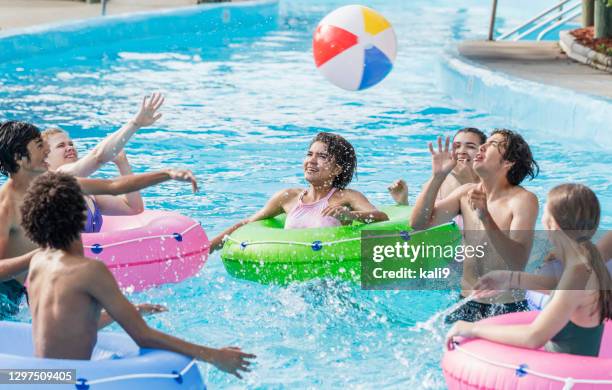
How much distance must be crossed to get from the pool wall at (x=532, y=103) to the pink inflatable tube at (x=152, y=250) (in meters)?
4.46

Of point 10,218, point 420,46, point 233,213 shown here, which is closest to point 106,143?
point 10,218

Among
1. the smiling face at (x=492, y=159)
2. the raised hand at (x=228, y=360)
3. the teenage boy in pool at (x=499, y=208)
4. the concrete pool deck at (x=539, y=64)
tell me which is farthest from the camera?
the concrete pool deck at (x=539, y=64)

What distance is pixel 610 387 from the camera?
10.8 feet

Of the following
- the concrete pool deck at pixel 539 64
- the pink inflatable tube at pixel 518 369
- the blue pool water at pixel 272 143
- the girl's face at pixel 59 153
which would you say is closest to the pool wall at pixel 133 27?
the blue pool water at pixel 272 143

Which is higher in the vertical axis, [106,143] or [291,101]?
[106,143]

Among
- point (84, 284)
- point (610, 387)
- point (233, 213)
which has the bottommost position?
point (233, 213)

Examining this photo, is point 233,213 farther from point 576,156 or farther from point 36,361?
point 36,361

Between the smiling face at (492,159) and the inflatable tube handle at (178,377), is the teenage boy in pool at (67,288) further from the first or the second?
the smiling face at (492,159)

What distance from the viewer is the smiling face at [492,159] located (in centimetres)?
463

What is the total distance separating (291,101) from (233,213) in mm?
4358

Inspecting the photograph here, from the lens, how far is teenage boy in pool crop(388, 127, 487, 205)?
17.0ft

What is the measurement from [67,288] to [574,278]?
5.36 ft

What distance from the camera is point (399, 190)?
19.1 ft

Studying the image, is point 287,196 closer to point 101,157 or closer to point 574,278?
point 101,157
